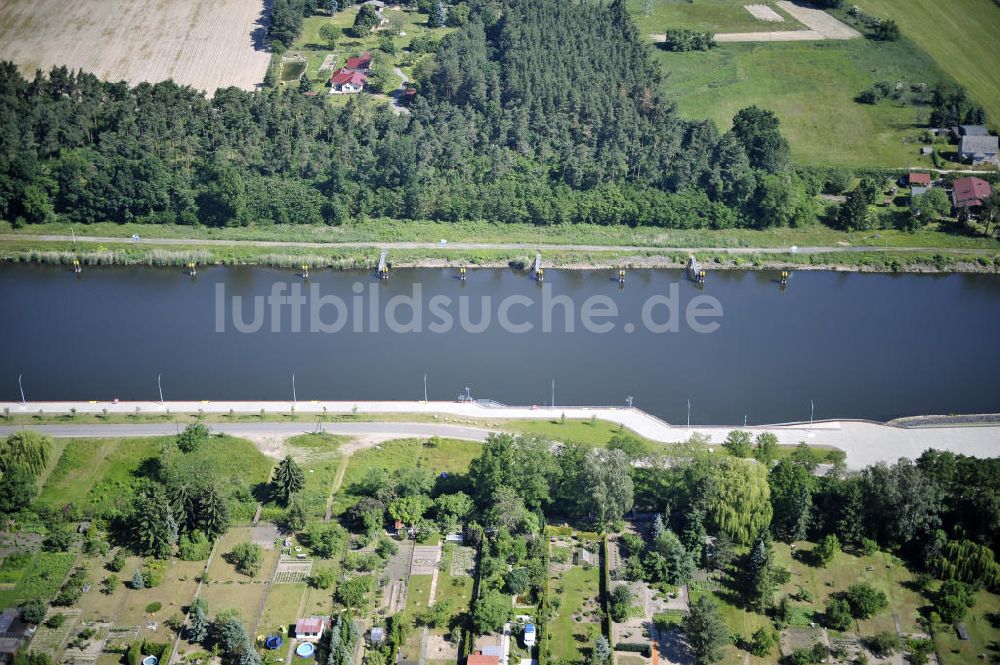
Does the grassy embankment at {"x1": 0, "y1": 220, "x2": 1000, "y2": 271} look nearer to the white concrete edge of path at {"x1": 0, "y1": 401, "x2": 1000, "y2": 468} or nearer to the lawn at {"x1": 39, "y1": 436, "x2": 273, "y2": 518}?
the white concrete edge of path at {"x1": 0, "y1": 401, "x2": 1000, "y2": 468}

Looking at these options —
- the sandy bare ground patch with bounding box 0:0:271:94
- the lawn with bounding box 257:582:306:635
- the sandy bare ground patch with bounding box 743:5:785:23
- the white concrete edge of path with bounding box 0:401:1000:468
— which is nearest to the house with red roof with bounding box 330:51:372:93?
the sandy bare ground patch with bounding box 0:0:271:94

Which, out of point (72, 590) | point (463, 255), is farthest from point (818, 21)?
point (72, 590)

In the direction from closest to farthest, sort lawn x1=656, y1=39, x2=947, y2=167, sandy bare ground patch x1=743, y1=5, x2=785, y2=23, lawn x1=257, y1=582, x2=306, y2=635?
lawn x1=257, y1=582, x2=306, y2=635 < lawn x1=656, y1=39, x2=947, y2=167 < sandy bare ground patch x1=743, y1=5, x2=785, y2=23

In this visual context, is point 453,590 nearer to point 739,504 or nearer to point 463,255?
point 739,504

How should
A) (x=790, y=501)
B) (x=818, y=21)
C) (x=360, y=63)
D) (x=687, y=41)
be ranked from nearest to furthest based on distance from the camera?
(x=790, y=501) → (x=360, y=63) → (x=687, y=41) → (x=818, y=21)

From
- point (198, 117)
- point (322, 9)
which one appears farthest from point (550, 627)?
point (322, 9)

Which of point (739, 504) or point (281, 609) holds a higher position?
point (739, 504)

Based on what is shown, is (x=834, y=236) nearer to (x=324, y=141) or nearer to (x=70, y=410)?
(x=324, y=141)
